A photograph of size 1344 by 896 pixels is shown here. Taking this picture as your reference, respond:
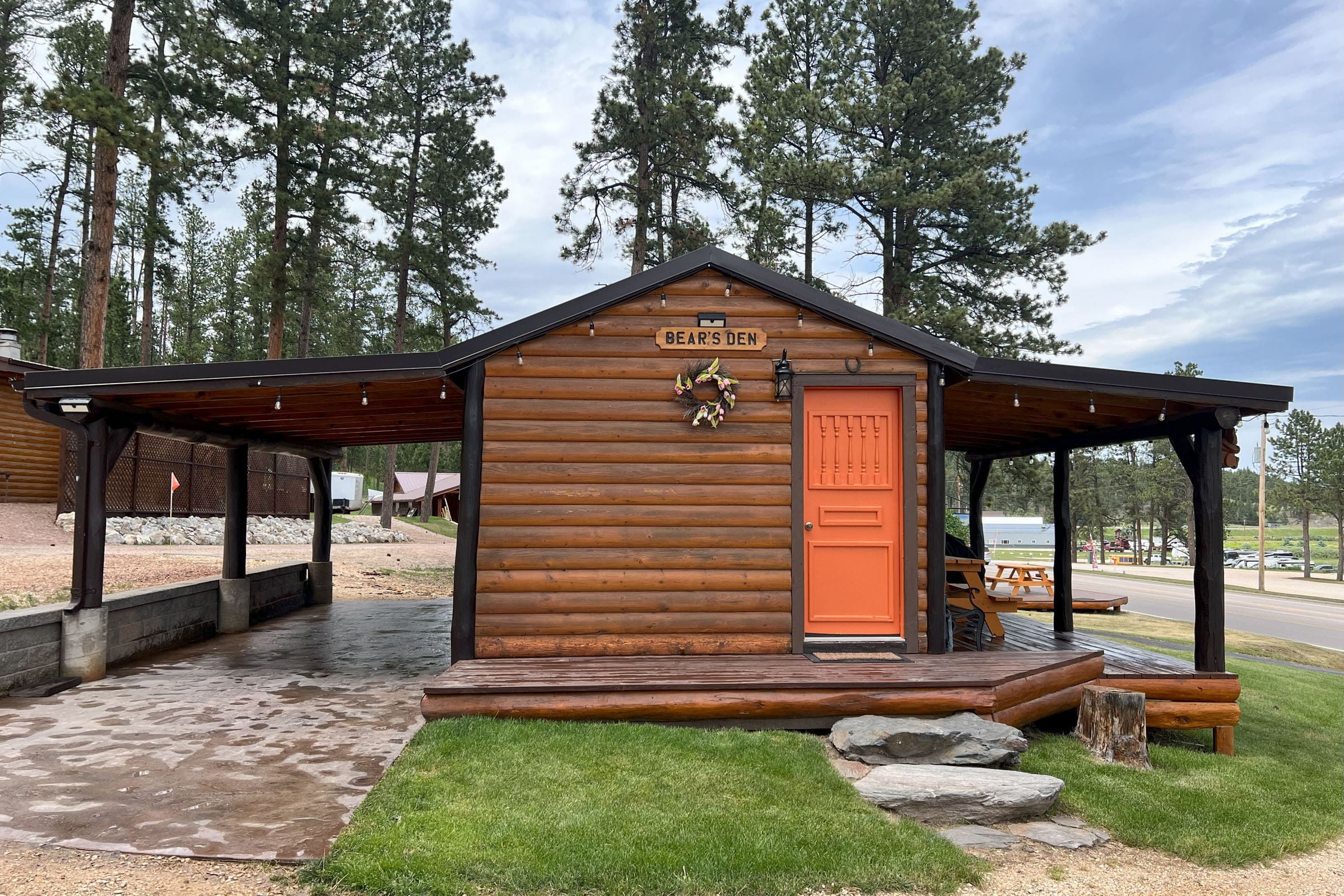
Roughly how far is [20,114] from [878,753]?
24.6 meters

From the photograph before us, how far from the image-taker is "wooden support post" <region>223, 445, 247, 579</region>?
8422mm

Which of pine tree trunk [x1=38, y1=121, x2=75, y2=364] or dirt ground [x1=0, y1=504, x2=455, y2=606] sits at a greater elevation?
pine tree trunk [x1=38, y1=121, x2=75, y2=364]

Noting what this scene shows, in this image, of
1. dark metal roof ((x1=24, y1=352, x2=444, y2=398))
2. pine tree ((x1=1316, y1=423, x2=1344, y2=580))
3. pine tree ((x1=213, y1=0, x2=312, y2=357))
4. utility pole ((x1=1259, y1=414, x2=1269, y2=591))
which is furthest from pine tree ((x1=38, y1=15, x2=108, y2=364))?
pine tree ((x1=1316, y1=423, x2=1344, y2=580))

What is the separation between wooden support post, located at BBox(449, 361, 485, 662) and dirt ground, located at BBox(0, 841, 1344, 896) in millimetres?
2612

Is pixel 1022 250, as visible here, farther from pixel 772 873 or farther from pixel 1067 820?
pixel 772 873

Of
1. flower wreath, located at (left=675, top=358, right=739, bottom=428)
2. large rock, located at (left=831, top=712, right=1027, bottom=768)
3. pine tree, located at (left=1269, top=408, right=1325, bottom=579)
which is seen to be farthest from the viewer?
pine tree, located at (left=1269, top=408, right=1325, bottom=579)

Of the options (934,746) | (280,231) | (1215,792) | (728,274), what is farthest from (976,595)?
(280,231)

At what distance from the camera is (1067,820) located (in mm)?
4055

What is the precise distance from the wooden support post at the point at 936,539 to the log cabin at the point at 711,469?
17mm

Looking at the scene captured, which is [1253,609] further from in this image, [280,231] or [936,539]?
[280,231]

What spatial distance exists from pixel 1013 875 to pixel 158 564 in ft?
40.1

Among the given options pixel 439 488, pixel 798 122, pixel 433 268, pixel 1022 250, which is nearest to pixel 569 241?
pixel 433 268

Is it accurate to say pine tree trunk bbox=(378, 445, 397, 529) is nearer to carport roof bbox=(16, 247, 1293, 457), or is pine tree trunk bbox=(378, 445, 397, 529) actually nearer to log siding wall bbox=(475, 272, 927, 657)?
carport roof bbox=(16, 247, 1293, 457)

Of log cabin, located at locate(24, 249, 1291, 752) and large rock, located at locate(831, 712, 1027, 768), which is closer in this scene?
large rock, located at locate(831, 712, 1027, 768)
